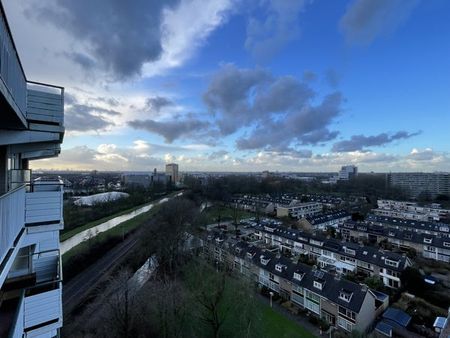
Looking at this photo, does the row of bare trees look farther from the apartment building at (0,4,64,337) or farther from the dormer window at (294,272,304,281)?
the apartment building at (0,4,64,337)

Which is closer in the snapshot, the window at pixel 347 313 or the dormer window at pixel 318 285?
the window at pixel 347 313

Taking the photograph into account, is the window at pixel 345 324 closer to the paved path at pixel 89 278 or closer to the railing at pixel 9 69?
the paved path at pixel 89 278

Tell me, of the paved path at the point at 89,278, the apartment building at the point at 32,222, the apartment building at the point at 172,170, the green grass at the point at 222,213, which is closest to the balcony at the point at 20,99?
the apartment building at the point at 32,222

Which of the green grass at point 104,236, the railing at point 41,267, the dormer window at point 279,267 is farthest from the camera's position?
the green grass at point 104,236

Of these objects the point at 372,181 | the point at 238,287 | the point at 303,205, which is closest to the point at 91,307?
the point at 238,287

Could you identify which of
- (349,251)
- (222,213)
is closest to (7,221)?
(349,251)

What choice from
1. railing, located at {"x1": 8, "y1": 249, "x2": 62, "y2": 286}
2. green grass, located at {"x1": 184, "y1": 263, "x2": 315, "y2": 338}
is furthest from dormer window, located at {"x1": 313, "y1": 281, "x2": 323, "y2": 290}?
railing, located at {"x1": 8, "y1": 249, "x2": 62, "y2": 286}

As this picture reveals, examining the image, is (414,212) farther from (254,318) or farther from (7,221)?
(7,221)
